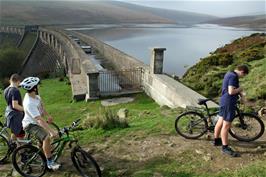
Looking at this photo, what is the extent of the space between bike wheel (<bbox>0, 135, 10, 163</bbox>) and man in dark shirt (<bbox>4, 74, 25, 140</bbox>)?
0.52 metres

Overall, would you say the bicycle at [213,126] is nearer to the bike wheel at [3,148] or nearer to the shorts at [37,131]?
the shorts at [37,131]

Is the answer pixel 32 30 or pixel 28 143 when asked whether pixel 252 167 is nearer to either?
pixel 28 143

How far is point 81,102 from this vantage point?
50.1 ft

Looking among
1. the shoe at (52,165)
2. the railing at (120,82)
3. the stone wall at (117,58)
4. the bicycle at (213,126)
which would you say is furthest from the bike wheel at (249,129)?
the stone wall at (117,58)

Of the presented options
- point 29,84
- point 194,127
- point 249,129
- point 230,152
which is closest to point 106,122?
point 194,127

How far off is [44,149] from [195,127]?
3.47 meters

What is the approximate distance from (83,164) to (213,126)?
3.02 m

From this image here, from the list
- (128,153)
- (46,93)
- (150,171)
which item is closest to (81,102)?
(46,93)

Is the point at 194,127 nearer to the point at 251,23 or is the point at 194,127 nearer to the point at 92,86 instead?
the point at 92,86

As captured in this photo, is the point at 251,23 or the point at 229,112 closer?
the point at 229,112

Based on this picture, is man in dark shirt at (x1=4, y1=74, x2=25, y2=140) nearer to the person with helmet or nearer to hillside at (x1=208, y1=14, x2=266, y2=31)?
the person with helmet

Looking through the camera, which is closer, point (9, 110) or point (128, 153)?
point (9, 110)

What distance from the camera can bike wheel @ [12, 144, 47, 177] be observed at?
17.8 feet

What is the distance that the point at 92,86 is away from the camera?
1495cm
